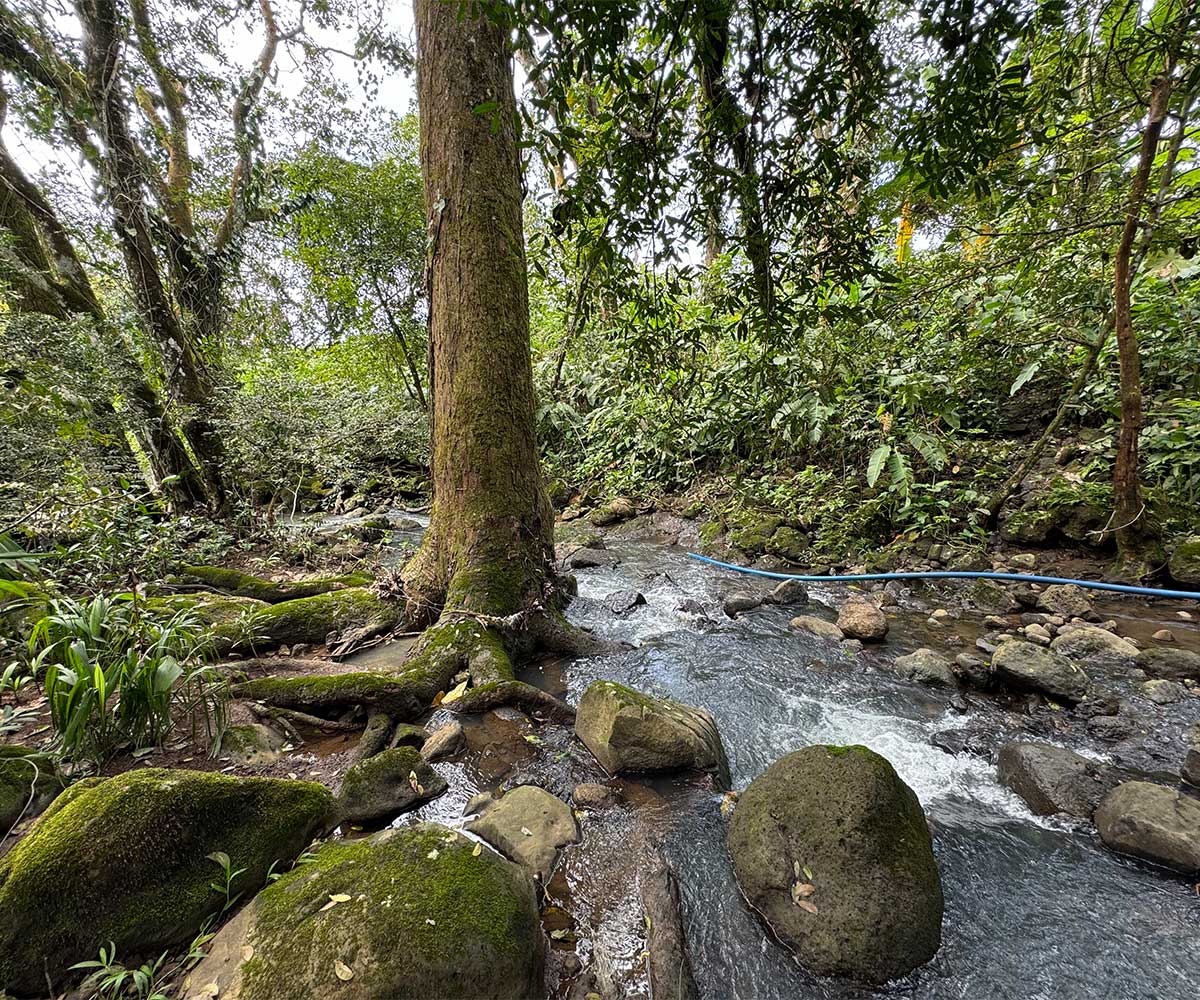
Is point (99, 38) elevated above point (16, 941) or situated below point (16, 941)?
above

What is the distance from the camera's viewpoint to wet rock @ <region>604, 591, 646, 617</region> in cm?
483

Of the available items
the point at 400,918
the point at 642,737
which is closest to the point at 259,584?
the point at 642,737

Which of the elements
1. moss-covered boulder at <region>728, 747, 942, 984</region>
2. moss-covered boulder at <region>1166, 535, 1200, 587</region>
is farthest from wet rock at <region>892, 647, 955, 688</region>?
moss-covered boulder at <region>1166, 535, 1200, 587</region>

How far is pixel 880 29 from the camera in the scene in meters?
1.90

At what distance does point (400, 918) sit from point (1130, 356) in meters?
5.44

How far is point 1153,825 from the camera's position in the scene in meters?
1.89

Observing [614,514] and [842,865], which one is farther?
[614,514]

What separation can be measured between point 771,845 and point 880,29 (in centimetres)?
314

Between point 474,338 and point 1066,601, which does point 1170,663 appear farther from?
A: point 474,338

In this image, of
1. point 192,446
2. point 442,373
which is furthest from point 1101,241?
point 192,446

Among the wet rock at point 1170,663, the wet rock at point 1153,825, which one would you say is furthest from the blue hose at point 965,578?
the wet rock at point 1153,825

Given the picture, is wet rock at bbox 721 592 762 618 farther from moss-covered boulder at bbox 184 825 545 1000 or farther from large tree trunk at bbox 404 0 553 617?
moss-covered boulder at bbox 184 825 545 1000

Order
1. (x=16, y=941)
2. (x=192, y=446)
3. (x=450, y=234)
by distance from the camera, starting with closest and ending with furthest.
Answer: (x=16, y=941)
(x=450, y=234)
(x=192, y=446)

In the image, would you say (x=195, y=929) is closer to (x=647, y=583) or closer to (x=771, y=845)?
(x=771, y=845)
